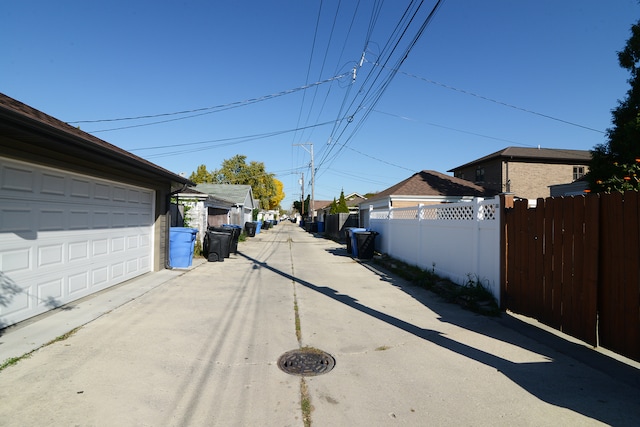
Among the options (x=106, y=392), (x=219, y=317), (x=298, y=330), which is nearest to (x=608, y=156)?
(x=298, y=330)

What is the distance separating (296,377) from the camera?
380 centimetres

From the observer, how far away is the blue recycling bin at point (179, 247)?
1115 cm

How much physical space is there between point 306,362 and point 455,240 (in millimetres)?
5247

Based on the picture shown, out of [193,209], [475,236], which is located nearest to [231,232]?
[193,209]

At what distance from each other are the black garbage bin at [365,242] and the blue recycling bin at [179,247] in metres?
6.28

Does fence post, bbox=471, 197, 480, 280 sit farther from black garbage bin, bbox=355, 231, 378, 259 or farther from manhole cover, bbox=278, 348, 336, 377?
black garbage bin, bbox=355, 231, 378, 259

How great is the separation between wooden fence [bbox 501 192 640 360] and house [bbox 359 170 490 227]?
12057 millimetres

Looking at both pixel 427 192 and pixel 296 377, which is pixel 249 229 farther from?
pixel 296 377

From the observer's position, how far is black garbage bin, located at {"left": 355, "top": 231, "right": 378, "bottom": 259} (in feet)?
46.9

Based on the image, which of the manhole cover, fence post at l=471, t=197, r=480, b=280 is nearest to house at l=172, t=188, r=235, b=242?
fence post at l=471, t=197, r=480, b=280

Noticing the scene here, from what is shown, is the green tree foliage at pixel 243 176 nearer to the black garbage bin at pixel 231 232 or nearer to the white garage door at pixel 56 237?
the black garbage bin at pixel 231 232

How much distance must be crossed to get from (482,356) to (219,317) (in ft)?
12.8

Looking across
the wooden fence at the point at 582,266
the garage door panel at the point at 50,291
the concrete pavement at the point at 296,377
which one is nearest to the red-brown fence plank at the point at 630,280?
the wooden fence at the point at 582,266

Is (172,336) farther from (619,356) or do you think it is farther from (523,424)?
(619,356)
